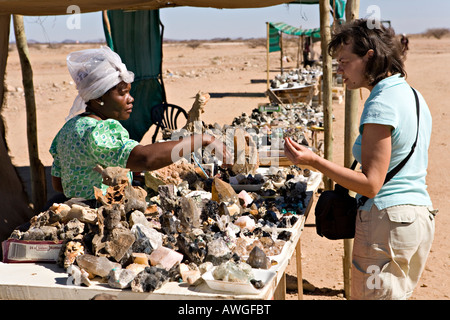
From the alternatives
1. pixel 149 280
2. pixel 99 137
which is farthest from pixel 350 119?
pixel 149 280

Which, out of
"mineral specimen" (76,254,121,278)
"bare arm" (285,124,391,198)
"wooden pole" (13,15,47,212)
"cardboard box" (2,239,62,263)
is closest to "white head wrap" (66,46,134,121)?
"cardboard box" (2,239,62,263)

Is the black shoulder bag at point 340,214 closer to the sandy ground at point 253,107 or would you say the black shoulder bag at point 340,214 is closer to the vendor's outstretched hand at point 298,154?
the vendor's outstretched hand at point 298,154

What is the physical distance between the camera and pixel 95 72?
2605 mm

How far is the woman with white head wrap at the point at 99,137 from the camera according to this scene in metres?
2.37

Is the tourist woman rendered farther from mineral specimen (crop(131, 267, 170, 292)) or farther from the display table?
mineral specimen (crop(131, 267, 170, 292))

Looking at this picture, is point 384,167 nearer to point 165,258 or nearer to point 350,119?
point 165,258

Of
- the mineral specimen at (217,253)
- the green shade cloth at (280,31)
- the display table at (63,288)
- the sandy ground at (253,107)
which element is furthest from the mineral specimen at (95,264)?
the green shade cloth at (280,31)

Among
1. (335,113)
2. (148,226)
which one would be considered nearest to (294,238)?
(148,226)

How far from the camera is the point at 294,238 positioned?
268cm

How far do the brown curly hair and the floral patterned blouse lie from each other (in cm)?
115

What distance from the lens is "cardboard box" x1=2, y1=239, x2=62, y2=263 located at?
2.34 meters

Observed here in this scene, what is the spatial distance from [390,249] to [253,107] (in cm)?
1231

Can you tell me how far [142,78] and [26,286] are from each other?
18.7 ft

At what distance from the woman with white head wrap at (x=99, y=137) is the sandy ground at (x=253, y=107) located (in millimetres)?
2348
